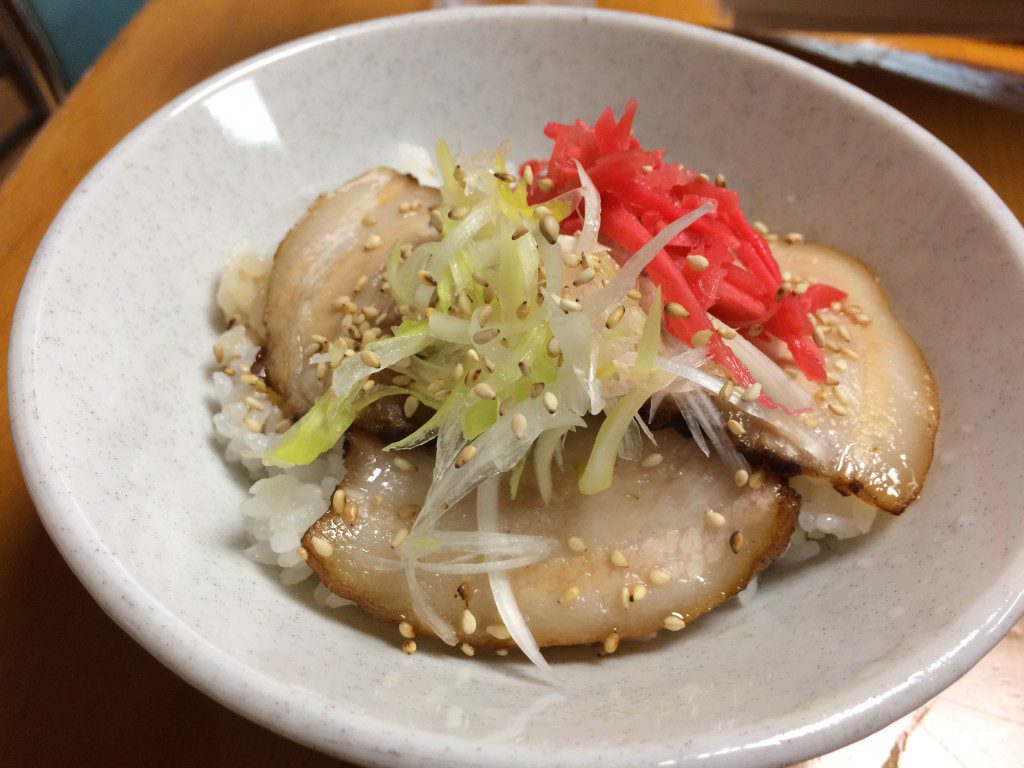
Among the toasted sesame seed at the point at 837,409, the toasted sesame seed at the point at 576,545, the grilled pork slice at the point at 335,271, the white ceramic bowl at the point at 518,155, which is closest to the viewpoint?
the white ceramic bowl at the point at 518,155

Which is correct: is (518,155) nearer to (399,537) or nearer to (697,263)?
(697,263)

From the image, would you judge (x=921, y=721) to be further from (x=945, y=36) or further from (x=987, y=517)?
(x=945, y=36)

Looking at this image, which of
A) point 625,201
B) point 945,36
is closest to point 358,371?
point 625,201

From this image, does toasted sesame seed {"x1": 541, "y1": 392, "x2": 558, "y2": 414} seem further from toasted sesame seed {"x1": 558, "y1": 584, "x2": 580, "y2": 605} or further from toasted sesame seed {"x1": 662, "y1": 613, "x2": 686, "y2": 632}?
toasted sesame seed {"x1": 662, "y1": 613, "x2": 686, "y2": 632}

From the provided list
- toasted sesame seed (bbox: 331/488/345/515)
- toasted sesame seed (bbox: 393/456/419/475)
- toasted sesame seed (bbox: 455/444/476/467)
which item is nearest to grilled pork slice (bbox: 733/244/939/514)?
toasted sesame seed (bbox: 455/444/476/467)

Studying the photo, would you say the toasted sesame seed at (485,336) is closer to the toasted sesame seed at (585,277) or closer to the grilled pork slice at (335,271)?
the toasted sesame seed at (585,277)

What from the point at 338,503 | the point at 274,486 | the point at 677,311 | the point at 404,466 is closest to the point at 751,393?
the point at 677,311

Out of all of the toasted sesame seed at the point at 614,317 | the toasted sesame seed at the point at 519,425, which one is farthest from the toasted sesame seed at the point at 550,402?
the toasted sesame seed at the point at 614,317
